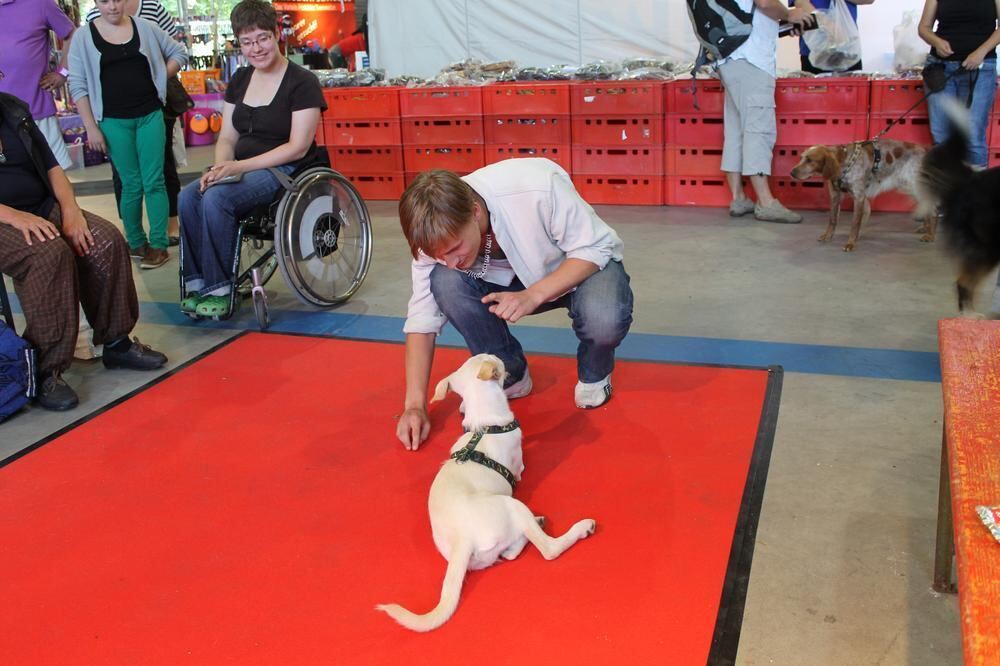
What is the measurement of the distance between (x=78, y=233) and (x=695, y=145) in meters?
3.75

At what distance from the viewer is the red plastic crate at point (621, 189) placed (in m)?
5.65

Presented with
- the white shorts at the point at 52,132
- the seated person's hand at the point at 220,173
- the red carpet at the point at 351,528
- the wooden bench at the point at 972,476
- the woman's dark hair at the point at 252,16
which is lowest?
the red carpet at the point at 351,528

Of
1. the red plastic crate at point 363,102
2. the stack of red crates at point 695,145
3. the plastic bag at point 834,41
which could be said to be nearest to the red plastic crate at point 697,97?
the stack of red crates at point 695,145

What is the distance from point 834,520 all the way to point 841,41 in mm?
4018

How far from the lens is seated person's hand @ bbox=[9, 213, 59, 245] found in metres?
2.81

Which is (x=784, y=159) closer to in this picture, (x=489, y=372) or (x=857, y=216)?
(x=857, y=216)

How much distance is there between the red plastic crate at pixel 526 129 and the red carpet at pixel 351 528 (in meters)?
3.14

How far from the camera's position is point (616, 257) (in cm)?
250

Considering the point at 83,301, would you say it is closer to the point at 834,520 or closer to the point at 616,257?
the point at 616,257

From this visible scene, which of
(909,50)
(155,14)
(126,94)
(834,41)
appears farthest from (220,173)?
(909,50)

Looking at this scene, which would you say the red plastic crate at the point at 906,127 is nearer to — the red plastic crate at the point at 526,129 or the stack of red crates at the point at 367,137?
the red plastic crate at the point at 526,129

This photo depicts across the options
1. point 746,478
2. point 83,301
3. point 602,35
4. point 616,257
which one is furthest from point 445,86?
point 746,478

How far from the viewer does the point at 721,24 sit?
15.9ft

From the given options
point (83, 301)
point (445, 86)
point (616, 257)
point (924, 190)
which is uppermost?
point (445, 86)
